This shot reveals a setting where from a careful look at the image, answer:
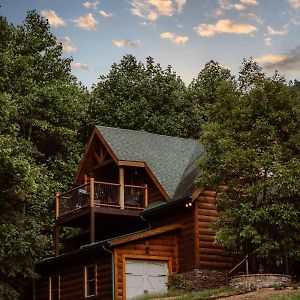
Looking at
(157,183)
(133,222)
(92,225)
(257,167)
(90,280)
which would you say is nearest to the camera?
(257,167)

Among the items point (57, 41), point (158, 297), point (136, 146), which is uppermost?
point (57, 41)

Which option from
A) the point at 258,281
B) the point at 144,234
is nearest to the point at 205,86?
the point at 144,234

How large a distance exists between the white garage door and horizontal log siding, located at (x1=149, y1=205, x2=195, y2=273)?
1001 mm

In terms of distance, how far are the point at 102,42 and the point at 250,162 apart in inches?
453

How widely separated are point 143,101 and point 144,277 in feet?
85.2

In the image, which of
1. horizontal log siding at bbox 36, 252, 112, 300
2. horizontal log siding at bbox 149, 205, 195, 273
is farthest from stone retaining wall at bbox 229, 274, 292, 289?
horizontal log siding at bbox 36, 252, 112, 300

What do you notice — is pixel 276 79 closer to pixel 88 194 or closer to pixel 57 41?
pixel 88 194

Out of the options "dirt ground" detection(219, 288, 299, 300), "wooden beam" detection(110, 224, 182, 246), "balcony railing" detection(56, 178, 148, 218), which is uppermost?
"balcony railing" detection(56, 178, 148, 218)

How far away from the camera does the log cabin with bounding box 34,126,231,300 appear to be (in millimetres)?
32812

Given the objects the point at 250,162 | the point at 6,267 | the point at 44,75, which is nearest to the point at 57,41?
the point at 44,75

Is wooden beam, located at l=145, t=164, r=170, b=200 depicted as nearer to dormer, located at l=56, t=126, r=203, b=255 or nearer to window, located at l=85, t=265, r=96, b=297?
dormer, located at l=56, t=126, r=203, b=255

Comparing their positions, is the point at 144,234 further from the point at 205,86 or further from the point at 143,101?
the point at 205,86

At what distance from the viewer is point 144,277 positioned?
108 feet

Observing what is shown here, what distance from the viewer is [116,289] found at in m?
32.1
